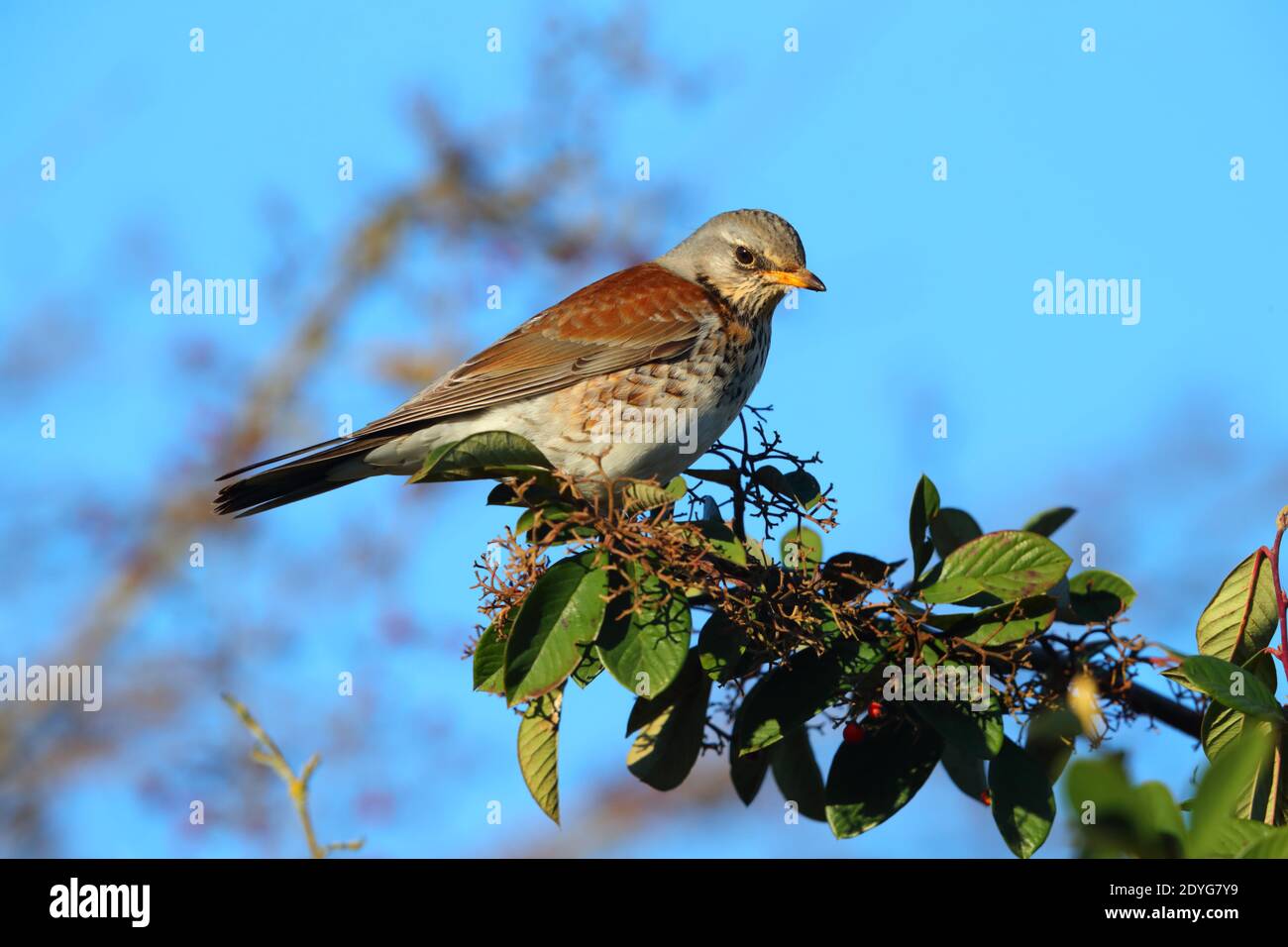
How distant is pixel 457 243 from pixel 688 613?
7.60 m

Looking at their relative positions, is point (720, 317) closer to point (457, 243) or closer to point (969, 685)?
point (969, 685)

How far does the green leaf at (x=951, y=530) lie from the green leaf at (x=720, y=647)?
76 centimetres

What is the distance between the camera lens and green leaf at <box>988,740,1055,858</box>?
2.99 m

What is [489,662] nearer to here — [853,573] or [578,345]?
[853,573]

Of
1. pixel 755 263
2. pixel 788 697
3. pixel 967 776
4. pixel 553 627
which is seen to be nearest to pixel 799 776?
pixel 967 776

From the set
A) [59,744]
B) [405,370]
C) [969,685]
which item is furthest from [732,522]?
[59,744]

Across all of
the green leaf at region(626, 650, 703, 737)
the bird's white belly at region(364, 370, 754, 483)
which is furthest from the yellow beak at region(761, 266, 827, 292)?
the green leaf at region(626, 650, 703, 737)

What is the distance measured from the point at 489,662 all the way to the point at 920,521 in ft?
4.05

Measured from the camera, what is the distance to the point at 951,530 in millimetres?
3668

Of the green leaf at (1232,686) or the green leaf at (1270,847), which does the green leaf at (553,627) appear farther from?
the green leaf at (1270,847)

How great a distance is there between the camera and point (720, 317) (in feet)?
16.6

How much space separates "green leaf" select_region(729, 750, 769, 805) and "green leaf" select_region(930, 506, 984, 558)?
77 centimetres

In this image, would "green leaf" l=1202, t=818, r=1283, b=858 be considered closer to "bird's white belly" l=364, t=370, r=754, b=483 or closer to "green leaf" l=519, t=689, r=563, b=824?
"green leaf" l=519, t=689, r=563, b=824
